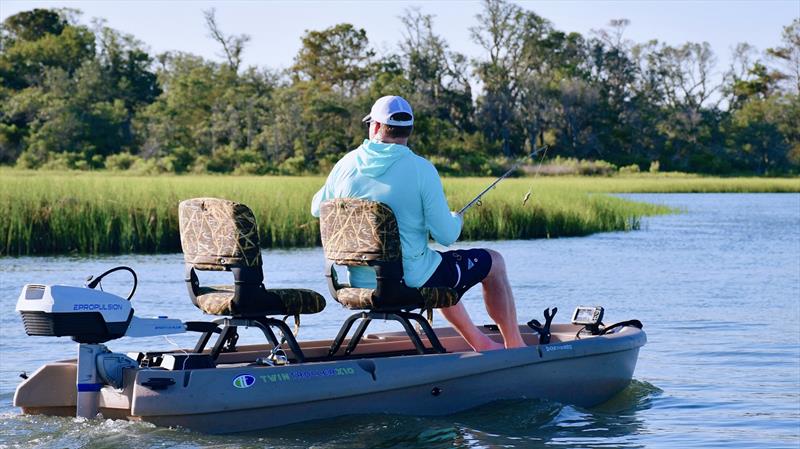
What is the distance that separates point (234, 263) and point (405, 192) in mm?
911

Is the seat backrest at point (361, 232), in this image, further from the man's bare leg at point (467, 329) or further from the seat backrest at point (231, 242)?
the man's bare leg at point (467, 329)

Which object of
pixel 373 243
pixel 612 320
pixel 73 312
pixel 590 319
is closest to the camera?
pixel 73 312

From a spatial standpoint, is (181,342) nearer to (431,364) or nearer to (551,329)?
(551,329)

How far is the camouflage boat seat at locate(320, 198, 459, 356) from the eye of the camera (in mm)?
6512

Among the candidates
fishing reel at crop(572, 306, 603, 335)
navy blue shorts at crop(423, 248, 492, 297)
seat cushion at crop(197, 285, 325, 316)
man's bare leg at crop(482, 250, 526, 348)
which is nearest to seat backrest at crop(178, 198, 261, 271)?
seat cushion at crop(197, 285, 325, 316)

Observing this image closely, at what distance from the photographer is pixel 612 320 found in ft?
37.0

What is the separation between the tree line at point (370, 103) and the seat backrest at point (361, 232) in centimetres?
3684

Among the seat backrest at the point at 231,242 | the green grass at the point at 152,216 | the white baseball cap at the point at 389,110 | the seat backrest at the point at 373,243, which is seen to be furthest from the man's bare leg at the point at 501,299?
the green grass at the point at 152,216

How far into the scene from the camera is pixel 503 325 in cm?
715

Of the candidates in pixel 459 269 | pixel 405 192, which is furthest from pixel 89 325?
pixel 459 269

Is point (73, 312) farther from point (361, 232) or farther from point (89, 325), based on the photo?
point (361, 232)

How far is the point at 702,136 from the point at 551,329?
5521 centimetres

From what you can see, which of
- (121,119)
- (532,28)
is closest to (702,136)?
(532,28)

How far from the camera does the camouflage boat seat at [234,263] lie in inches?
251
